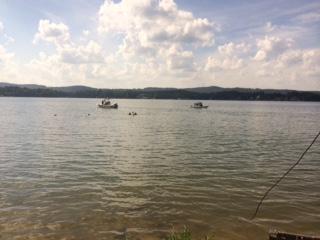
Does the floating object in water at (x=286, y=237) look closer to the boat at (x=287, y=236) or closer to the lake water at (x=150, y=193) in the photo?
the boat at (x=287, y=236)

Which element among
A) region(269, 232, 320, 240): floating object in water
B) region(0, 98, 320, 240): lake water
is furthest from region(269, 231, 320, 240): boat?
region(0, 98, 320, 240): lake water

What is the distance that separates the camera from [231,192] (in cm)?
2284

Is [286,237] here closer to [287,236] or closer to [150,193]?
[287,236]

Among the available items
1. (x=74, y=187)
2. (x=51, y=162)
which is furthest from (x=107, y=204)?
(x=51, y=162)

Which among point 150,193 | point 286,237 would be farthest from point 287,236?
point 150,193

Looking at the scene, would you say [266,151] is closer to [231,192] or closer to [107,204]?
[231,192]

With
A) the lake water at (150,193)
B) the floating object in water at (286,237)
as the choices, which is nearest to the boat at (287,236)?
the floating object in water at (286,237)

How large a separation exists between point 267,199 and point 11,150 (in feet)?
87.0

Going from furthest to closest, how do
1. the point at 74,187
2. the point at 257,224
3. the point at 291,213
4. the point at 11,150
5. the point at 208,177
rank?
the point at 11,150, the point at 208,177, the point at 74,187, the point at 291,213, the point at 257,224

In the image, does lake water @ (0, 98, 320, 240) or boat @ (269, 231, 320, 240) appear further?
lake water @ (0, 98, 320, 240)

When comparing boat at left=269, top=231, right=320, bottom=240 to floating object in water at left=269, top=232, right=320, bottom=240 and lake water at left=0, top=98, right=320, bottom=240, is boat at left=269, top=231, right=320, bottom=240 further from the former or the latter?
lake water at left=0, top=98, right=320, bottom=240

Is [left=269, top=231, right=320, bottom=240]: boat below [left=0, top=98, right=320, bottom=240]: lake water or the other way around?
the other way around

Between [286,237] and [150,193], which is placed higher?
[286,237]

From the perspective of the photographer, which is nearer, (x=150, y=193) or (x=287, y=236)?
(x=287, y=236)
